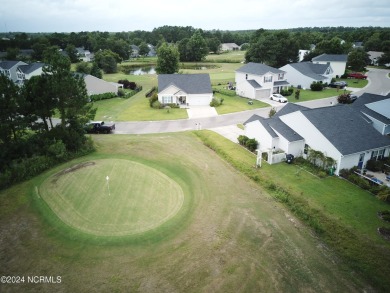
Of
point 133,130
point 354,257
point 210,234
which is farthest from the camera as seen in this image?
point 133,130

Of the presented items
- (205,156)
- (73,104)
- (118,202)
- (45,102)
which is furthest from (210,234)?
(45,102)

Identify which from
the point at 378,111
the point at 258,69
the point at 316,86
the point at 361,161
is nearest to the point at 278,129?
the point at 361,161

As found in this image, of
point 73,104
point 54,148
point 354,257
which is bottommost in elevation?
point 354,257

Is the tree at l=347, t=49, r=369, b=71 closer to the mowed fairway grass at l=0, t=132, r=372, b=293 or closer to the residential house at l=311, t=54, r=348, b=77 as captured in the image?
the residential house at l=311, t=54, r=348, b=77

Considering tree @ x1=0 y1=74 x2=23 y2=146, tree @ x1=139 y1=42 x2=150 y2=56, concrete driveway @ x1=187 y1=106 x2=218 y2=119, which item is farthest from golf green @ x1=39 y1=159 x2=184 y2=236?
tree @ x1=139 y1=42 x2=150 y2=56

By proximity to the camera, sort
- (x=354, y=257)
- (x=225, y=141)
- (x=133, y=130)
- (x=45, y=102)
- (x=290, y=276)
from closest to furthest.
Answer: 1. (x=290, y=276)
2. (x=354, y=257)
3. (x=45, y=102)
4. (x=225, y=141)
5. (x=133, y=130)

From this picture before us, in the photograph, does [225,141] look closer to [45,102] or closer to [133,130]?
[133,130]

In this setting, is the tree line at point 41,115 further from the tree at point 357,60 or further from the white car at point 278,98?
the tree at point 357,60
